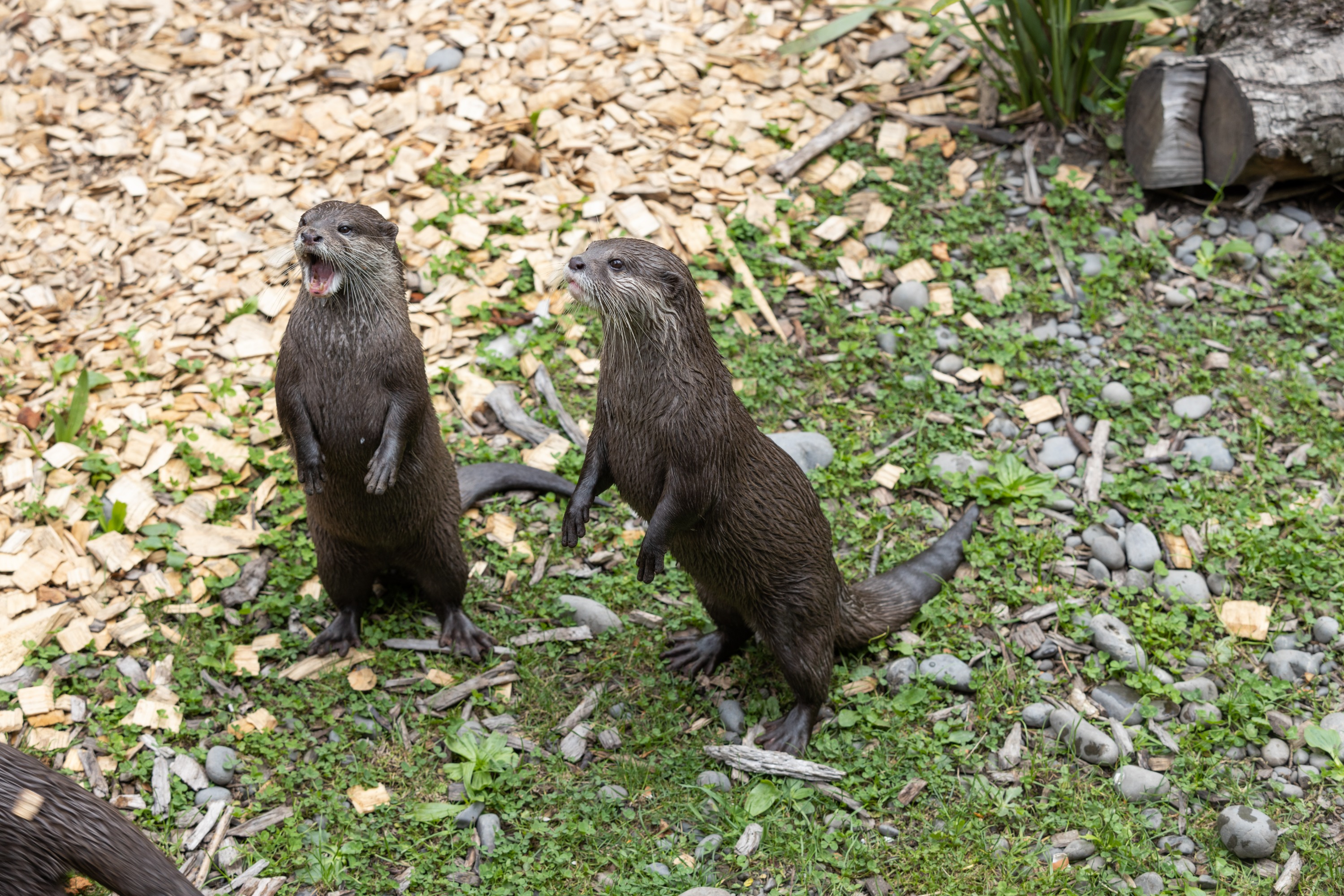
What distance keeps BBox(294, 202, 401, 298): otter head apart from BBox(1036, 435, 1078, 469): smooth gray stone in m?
2.63

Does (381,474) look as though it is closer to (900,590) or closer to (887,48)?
(900,590)

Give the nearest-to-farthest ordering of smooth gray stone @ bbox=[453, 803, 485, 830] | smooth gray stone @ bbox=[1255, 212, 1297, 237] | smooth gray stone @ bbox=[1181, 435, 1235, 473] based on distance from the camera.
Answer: smooth gray stone @ bbox=[453, 803, 485, 830]
smooth gray stone @ bbox=[1181, 435, 1235, 473]
smooth gray stone @ bbox=[1255, 212, 1297, 237]

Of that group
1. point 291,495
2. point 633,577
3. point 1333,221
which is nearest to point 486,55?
point 291,495

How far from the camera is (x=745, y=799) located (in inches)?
134

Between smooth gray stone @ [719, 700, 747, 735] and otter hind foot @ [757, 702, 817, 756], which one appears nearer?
otter hind foot @ [757, 702, 817, 756]

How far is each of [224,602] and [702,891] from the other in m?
2.02

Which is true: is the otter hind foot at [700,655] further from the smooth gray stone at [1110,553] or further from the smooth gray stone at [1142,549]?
the smooth gray stone at [1142,549]

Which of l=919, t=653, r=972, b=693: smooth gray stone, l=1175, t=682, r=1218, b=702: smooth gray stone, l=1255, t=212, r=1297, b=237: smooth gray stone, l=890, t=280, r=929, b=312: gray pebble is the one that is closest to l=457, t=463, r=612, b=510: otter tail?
l=919, t=653, r=972, b=693: smooth gray stone

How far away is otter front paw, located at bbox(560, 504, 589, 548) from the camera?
3268mm

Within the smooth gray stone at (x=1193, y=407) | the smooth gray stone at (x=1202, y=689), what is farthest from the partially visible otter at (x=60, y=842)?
the smooth gray stone at (x=1193, y=407)

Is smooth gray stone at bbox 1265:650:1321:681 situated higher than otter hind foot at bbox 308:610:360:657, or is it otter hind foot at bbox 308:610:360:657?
otter hind foot at bbox 308:610:360:657

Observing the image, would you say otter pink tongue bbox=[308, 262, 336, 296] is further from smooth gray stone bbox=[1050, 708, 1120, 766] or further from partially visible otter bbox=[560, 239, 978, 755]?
smooth gray stone bbox=[1050, 708, 1120, 766]

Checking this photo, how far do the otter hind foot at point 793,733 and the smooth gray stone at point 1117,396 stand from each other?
1.97 m

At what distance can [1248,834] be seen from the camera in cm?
311
